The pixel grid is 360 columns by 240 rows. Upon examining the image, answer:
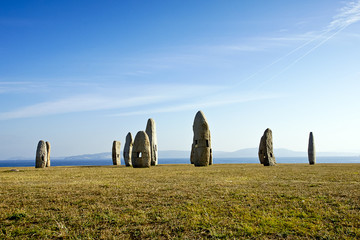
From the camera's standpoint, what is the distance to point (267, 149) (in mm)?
26984

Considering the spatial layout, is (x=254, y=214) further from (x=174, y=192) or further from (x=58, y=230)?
(x=58, y=230)

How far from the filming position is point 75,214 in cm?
647

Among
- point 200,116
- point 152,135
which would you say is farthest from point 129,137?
point 200,116

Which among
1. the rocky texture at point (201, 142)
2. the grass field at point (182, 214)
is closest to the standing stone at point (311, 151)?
the rocky texture at point (201, 142)

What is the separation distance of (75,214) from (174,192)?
10.3ft

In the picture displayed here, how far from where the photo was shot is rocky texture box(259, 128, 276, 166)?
26594 millimetres

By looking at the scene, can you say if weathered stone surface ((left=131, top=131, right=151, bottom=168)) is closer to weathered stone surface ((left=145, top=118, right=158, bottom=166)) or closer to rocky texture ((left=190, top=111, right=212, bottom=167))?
rocky texture ((left=190, top=111, right=212, bottom=167))

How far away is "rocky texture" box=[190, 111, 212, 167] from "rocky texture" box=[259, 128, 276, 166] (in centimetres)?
531

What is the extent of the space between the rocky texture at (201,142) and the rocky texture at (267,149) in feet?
17.4

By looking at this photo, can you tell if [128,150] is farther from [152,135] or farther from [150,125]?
[150,125]

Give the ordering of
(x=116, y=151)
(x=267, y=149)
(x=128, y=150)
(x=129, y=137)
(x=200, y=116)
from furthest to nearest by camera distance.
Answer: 1. (x=116, y=151)
2. (x=129, y=137)
3. (x=128, y=150)
4. (x=267, y=149)
5. (x=200, y=116)

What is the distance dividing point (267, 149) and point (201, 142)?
255 inches

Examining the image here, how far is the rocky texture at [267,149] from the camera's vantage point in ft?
87.2

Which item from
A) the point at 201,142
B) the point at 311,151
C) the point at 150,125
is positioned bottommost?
the point at 311,151
